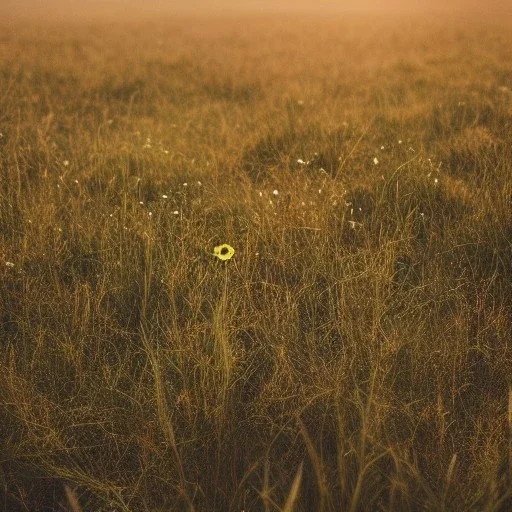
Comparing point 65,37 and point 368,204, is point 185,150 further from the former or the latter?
point 65,37

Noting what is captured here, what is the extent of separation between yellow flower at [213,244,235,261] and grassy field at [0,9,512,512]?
67mm

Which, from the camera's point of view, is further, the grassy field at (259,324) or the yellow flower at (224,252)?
the yellow flower at (224,252)

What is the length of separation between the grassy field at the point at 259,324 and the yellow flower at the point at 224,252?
0.07m

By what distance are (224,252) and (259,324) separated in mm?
432

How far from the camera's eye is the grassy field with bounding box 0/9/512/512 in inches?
50.6

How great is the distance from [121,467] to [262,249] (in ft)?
3.50

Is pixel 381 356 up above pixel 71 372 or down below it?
above

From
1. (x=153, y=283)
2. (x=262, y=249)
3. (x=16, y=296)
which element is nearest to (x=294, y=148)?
(x=262, y=249)

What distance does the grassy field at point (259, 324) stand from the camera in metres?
1.28

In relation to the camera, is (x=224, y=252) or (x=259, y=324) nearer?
(x=259, y=324)

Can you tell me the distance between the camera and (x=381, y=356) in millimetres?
1516

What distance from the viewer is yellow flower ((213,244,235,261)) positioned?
1.96 m

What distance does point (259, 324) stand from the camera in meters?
1.71

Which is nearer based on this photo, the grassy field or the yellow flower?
the grassy field
